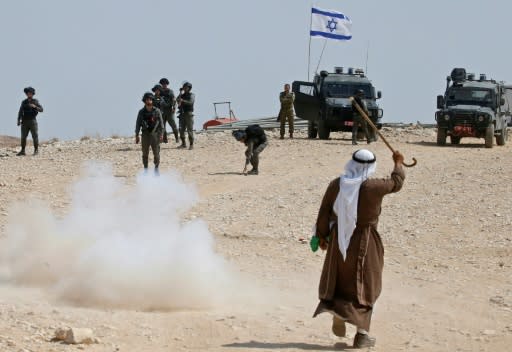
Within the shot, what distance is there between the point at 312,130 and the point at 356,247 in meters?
22.2

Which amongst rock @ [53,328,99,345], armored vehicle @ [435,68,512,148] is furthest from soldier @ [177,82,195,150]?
rock @ [53,328,99,345]

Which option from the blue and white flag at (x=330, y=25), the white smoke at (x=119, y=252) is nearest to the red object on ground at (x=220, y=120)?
the blue and white flag at (x=330, y=25)

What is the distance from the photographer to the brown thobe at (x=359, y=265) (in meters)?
8.38

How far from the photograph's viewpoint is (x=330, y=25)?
3566 cm

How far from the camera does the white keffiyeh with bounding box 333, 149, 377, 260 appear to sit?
8.36 m

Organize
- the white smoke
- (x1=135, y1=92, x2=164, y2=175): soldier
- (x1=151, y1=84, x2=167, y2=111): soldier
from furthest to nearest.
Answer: (x1=151, y1=84, x2=167, y2=111): soldier
(x1=135, y1=92, x2=164, y2=175): soldier
the white smoke

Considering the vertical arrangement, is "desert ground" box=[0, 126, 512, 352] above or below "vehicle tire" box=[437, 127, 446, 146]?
below

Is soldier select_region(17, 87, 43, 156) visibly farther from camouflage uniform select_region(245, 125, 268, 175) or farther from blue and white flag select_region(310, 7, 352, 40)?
blue and white flag select_region(310, 7, 352, 40)

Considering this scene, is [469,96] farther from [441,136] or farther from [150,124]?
[150,124]

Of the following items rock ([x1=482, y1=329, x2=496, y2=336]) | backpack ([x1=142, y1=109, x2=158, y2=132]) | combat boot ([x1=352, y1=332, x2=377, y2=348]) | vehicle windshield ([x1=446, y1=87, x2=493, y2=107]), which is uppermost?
vehicle windshield ([x1=446, y1=87, x2=493, y2=107])

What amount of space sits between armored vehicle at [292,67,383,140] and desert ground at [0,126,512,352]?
1.49 metres

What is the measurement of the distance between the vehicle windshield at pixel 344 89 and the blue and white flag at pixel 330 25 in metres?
5.56

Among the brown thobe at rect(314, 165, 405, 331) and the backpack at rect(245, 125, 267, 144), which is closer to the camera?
the brown thobe at rect(314, 165, 405, 331)

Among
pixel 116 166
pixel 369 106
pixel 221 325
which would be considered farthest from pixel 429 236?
pixel 369 106
